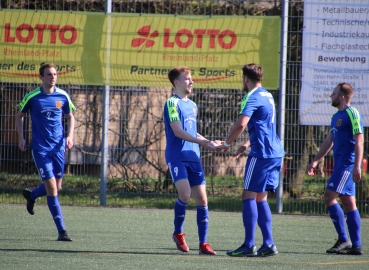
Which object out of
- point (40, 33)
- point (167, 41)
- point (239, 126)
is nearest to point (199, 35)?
point (167, 41)

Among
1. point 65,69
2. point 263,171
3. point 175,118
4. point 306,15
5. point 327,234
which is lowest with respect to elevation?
point 327,234


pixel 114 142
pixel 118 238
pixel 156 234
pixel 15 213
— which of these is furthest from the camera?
pixel 114 142

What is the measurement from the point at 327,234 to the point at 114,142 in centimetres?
502

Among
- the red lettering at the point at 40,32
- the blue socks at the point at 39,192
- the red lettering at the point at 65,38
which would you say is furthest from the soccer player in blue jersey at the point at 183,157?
the red lettering at the point at 40,32

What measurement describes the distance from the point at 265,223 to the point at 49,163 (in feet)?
9.43

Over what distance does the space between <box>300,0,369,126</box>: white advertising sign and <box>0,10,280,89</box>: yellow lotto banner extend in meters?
0.60

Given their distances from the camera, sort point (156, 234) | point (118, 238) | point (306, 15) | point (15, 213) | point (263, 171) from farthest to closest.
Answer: point (306, 15) < point (15, 213) < point (156, 234) < point (118, 238) < point (263, 171)

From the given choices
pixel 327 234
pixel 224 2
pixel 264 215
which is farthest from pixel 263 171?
pixel 224 2

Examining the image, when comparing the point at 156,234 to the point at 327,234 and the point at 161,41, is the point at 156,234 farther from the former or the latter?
the point at 161,41

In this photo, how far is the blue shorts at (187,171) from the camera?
7348 millimetres

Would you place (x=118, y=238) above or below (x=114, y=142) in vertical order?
below

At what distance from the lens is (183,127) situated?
24.5 feet

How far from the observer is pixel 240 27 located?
12.6m

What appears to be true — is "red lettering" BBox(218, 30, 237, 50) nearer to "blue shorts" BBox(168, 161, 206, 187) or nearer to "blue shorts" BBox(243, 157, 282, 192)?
"blue shorts" BBox(168, 161, 206, 187)
